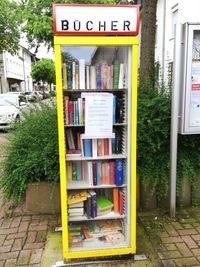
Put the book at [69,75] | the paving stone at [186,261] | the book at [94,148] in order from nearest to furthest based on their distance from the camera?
1. the book at [69,75]
2. the paving stone at [186,261]
3. the book at [94,148]

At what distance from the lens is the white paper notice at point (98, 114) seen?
9.11ft

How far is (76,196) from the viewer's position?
9.94 feet

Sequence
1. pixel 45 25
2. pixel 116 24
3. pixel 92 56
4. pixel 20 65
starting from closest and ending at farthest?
1. pixel 116 24
2. pixel 92 56
3. pixel 45 25
4. pixel 20 65

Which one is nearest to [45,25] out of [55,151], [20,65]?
[55,151]

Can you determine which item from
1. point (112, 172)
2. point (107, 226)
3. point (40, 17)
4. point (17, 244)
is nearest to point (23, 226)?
point (17, 244)

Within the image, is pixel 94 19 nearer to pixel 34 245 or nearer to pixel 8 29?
pixel 34 245

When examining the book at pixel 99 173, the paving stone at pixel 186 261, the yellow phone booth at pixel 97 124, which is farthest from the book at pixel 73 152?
the paving stone at pixel 186 261

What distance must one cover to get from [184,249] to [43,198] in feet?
6.42

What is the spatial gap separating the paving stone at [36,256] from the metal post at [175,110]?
1.83 m

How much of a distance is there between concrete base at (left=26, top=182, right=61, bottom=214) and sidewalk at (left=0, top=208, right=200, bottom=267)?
97 mm

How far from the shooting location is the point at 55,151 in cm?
380

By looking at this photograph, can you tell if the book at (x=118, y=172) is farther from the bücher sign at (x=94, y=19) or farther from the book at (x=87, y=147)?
the bücher sign at (x=94, y=19)

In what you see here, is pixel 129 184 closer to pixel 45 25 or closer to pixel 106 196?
pixel 106 196

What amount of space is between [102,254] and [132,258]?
33 centimetres
